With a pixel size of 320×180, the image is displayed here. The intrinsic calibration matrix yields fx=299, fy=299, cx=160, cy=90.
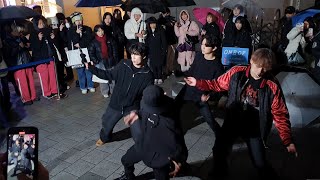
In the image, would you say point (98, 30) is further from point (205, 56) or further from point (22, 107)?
point (205, 56)

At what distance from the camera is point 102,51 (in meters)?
7.57

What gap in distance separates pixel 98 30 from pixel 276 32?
753 cm

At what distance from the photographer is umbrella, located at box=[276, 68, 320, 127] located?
19.9 feet

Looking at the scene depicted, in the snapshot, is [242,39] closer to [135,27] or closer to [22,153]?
[135,27]

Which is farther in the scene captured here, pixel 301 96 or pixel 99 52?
pixel 99 52

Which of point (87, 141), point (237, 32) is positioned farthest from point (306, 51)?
point (87, 141)

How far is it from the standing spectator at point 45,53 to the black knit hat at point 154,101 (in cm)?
537

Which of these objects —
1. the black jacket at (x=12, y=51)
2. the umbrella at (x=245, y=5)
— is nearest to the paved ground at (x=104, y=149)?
the black jacket at (x=12, y=51)

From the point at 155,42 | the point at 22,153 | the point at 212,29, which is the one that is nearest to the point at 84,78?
the point at 155,42

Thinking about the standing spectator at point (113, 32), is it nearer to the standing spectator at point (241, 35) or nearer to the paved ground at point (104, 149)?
the paved ground at point (104, 149)

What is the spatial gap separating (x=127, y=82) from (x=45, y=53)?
386 centimetres

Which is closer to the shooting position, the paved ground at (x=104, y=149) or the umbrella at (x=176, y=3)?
the paved ground at (x=104, y=149)

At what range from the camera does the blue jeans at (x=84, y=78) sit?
8.13 metres

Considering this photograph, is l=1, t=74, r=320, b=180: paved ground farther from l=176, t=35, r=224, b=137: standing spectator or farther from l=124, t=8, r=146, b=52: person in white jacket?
l=124, t=8, r=146, b=52: person in white jacket
